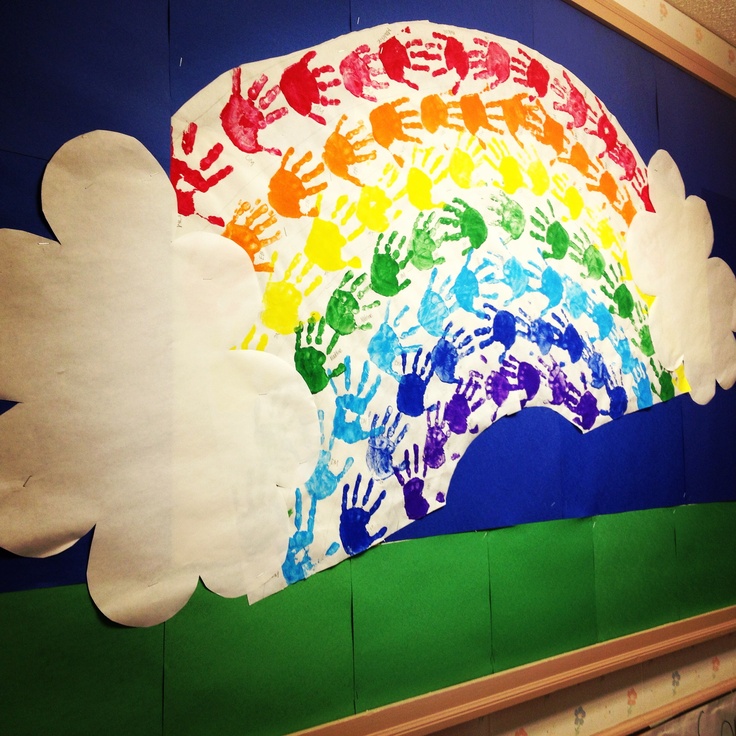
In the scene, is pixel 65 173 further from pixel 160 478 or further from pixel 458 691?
pixel 458 691

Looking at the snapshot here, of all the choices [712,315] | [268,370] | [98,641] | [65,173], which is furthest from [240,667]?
[712,315]

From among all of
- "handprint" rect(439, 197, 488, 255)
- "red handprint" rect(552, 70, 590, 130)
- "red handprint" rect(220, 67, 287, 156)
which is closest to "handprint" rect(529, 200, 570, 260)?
"handprint" rect(439, 197, 488, 255)

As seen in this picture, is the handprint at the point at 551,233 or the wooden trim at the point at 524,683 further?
the handprint at the point at 551,233

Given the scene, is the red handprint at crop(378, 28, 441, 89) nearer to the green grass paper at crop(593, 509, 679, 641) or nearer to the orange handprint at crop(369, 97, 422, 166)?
the orange handprint at crop(369, 97, 422, 166)

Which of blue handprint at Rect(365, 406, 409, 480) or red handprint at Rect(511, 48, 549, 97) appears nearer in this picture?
blue handprint at Rect(365, 406, 409, 480)

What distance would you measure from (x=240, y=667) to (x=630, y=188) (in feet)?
5.25

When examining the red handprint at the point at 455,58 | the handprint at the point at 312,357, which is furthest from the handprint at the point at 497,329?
the red handprint at the point at 455,58

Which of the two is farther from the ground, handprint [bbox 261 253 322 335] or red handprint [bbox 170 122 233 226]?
red handprint [bbox 170 122 233 226]

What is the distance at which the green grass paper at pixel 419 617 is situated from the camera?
51.5 inches

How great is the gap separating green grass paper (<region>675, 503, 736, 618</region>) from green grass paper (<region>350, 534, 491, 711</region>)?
81cm

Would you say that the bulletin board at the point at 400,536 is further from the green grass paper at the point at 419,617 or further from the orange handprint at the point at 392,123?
the orange handprint at the point at 392,123

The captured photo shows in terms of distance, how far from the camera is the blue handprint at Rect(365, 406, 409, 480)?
135 cm

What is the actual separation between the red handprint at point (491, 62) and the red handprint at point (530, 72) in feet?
0.11

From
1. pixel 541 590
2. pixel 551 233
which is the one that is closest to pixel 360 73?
pixel 551 233
